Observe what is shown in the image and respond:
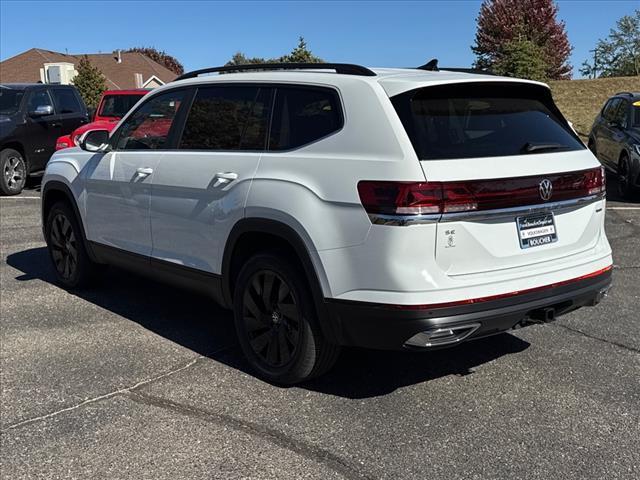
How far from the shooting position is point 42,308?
18.9ft

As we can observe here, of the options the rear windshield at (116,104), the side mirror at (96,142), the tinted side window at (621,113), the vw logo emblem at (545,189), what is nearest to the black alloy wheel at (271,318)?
the vw logo emblem at (545,189)

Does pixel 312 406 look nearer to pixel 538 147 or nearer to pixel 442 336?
pixel 442 336

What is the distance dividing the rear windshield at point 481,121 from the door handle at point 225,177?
3.70 ft

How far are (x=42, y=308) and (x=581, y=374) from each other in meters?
4.22

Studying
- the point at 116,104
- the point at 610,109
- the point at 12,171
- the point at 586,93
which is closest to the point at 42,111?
the point at 12,171

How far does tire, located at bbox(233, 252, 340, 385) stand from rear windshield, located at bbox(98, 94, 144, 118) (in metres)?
11.0

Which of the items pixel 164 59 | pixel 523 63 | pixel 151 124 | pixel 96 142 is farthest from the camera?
pixel 164 59

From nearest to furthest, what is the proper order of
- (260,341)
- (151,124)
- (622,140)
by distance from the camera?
(260,341) < (151,124) < (622,140)

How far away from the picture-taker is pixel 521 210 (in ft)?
11.6

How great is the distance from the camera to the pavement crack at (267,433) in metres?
3.18

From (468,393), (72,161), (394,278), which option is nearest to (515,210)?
(394,278)

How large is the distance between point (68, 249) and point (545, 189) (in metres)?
4.30

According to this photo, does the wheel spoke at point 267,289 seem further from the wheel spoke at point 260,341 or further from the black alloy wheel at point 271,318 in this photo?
the wheel spoke at point 260,341

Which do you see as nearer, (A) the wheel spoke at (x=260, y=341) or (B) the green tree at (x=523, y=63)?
(A) the wheel spoke at (x=260, y=341)
